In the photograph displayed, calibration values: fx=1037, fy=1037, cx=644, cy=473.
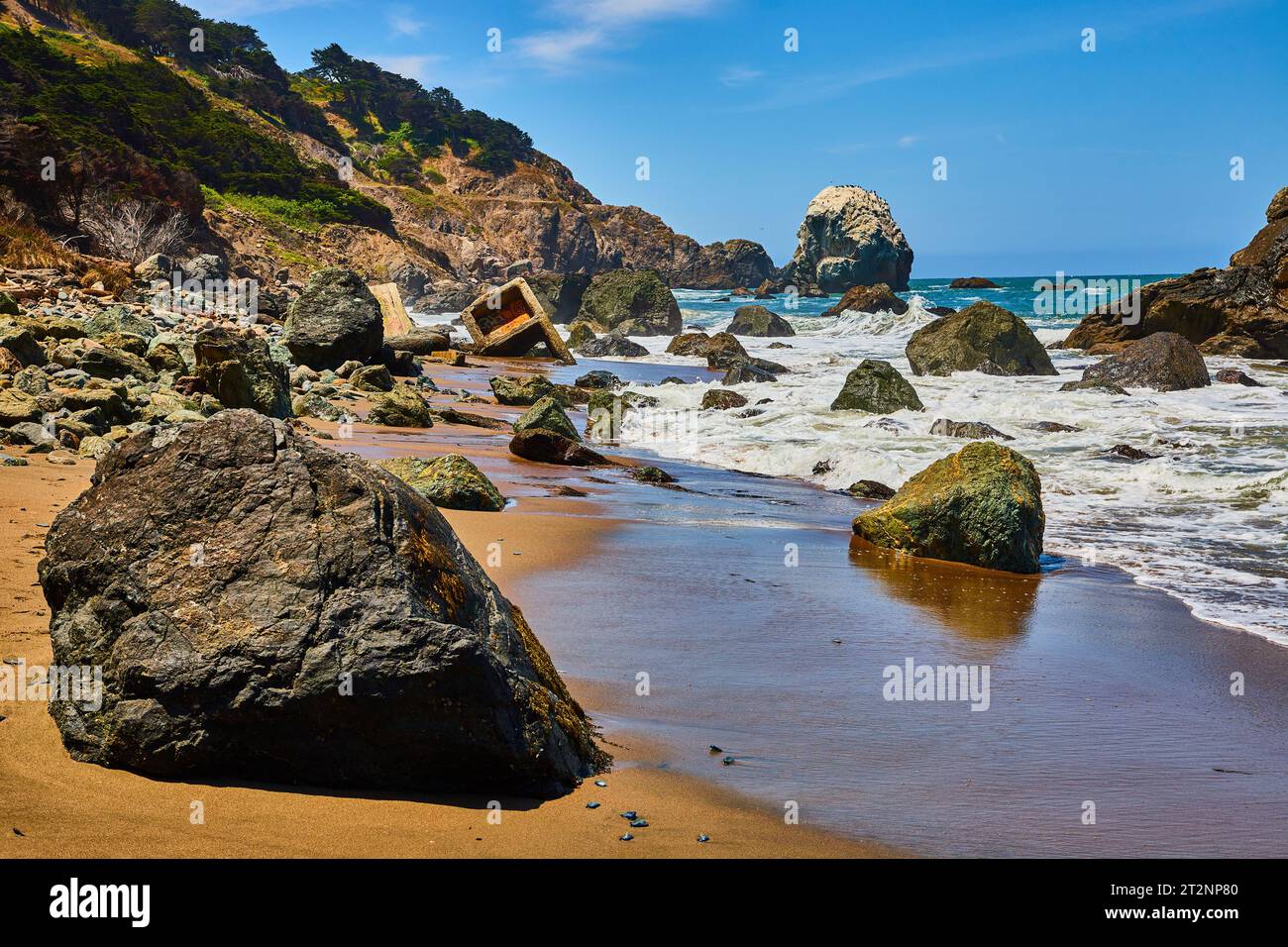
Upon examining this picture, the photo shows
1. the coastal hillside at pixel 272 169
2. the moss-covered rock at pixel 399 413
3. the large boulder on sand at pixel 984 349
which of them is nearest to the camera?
the moss-covered rock at pixel 399 413

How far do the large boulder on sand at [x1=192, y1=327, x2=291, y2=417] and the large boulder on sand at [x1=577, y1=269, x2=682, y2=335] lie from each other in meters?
30.8

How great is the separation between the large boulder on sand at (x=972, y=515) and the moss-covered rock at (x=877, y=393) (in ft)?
28.7

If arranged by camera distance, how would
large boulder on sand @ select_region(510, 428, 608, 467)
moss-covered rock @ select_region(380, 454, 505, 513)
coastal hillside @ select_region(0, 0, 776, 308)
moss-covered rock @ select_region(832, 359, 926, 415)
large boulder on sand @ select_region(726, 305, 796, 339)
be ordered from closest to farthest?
moss-covered rock @ select_region(380, 454, 505, 513) < large boulder on sand @ select_region(510, 428, 608, 467) < moss-covered rock @ select_region(832, 359, 926, 415) < coastal hillside @ select_region(0, 0, 776, 308) < large boulder on sand @ select_region(726, 305, 796, 339)

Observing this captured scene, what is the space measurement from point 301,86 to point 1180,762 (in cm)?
10697

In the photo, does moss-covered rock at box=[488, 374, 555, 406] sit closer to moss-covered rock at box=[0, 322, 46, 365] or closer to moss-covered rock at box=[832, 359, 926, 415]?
moss-covered rock at box=[832, 359, 926, 415]

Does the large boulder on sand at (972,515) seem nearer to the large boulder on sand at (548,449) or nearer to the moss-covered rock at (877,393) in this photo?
the large boulder on sand at (548,449)

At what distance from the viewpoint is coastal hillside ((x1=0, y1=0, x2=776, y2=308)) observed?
1252 inches

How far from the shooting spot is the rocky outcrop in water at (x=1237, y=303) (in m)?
25.4

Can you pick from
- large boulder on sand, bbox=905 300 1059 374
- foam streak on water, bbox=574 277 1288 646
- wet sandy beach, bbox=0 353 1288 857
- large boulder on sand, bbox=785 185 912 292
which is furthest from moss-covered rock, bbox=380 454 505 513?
large boulder on sand, bbox=785 185 912 292

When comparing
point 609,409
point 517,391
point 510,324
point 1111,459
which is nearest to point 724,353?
point 510,324

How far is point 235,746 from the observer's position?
2887 mm

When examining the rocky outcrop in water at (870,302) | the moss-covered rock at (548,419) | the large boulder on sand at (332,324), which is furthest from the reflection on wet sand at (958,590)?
the rocky outcrop in water at (870,302)

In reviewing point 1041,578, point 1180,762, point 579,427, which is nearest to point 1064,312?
point 579,427
